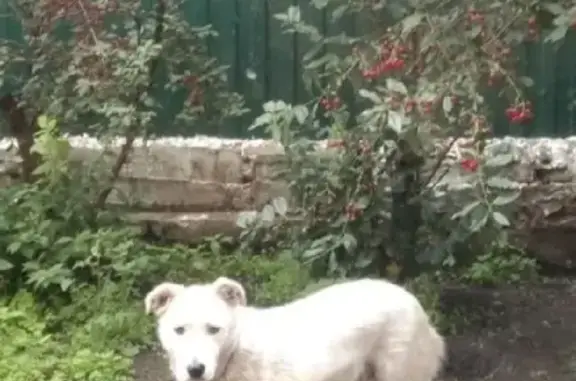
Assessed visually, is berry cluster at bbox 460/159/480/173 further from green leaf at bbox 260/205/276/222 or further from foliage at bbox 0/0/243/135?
foliage at bbox 0/0/243/135

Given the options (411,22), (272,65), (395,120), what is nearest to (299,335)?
(395,120)

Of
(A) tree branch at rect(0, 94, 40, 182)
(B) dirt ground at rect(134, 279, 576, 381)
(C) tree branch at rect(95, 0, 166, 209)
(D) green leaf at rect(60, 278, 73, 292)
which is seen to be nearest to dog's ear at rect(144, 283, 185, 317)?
(B) dirt ground at rect(134, 279, 576, 381)

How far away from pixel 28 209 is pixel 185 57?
1298 mm

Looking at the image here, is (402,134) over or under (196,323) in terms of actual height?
over

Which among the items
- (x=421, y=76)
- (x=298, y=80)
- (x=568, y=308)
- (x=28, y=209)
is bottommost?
(x=568, y=308)

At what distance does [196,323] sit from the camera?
4.90 metres

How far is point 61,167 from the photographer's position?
7.51 m

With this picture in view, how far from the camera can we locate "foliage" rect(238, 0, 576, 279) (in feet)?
19.0

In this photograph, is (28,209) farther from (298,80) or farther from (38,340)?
(298,80)

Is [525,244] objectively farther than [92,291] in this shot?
Yes

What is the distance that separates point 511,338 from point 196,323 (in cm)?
266

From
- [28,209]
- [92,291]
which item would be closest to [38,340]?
[92,291]

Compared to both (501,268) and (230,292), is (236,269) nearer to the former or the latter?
(501,268)

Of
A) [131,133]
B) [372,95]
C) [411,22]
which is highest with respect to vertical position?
[411,22]
